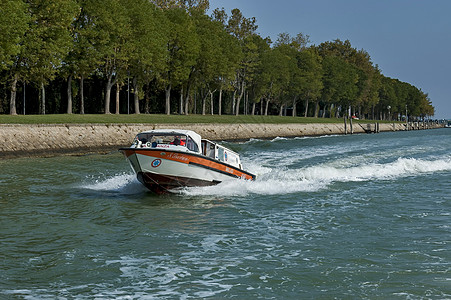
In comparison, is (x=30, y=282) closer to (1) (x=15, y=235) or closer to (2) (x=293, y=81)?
(1) (x=15, y=235)

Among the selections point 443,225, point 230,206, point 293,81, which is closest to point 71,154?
point 230,206

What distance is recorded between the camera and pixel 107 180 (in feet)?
74.6

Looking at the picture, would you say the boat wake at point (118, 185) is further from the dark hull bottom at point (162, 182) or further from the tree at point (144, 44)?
the tree at point (144, 44)

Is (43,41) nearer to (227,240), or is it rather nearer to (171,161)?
(171,161)

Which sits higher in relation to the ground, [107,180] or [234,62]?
[234,62]

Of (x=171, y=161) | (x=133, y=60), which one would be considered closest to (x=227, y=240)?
(x=171, y=161)

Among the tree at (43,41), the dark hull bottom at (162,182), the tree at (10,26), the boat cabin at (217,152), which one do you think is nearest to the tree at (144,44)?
the tree at (43,41)

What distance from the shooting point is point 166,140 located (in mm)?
20000

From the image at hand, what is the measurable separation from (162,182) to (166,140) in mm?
1602

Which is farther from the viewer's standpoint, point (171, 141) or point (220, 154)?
point (220, 154)

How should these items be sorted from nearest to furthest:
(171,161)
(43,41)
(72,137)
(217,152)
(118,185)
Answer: (171,161) < (217,152) < (118,185) < (72,137) < (43,41)

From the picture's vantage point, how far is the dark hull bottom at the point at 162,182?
1928 centimetres

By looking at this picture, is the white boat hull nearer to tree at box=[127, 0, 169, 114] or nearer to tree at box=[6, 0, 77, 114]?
tree at box=[6, 0, 77, 114]

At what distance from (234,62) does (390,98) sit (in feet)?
329
